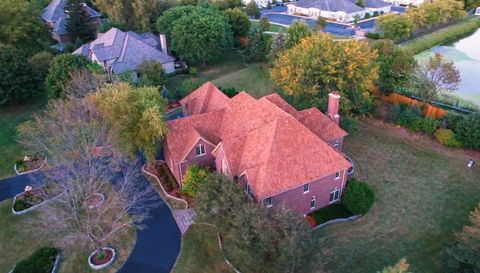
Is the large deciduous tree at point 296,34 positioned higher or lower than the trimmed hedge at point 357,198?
higher

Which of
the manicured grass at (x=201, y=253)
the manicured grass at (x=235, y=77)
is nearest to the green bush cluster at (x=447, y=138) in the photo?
the manicured grass at (x=235, y=77)

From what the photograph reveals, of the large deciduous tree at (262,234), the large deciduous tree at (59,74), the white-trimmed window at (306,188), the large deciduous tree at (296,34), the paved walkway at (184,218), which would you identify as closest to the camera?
the large deciduous tree at (262,234)

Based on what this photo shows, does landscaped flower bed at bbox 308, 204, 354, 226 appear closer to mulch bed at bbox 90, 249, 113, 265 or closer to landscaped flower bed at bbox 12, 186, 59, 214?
mulch bed at bbox 90, 249, 113, 265

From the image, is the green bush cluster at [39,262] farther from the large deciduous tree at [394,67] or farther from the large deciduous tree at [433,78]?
the large deciduous tree at [433,78]

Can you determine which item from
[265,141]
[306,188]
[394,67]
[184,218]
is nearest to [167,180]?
[184,218]

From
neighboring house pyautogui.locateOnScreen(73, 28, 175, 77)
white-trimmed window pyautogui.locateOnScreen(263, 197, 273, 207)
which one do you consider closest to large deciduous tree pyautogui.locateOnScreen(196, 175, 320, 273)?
white-trimmed window pyautogui.locateOnScreen(263, 197, 273, 207)

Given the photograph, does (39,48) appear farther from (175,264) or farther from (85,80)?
(175,264)

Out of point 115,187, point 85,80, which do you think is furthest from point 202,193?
point 85,80
